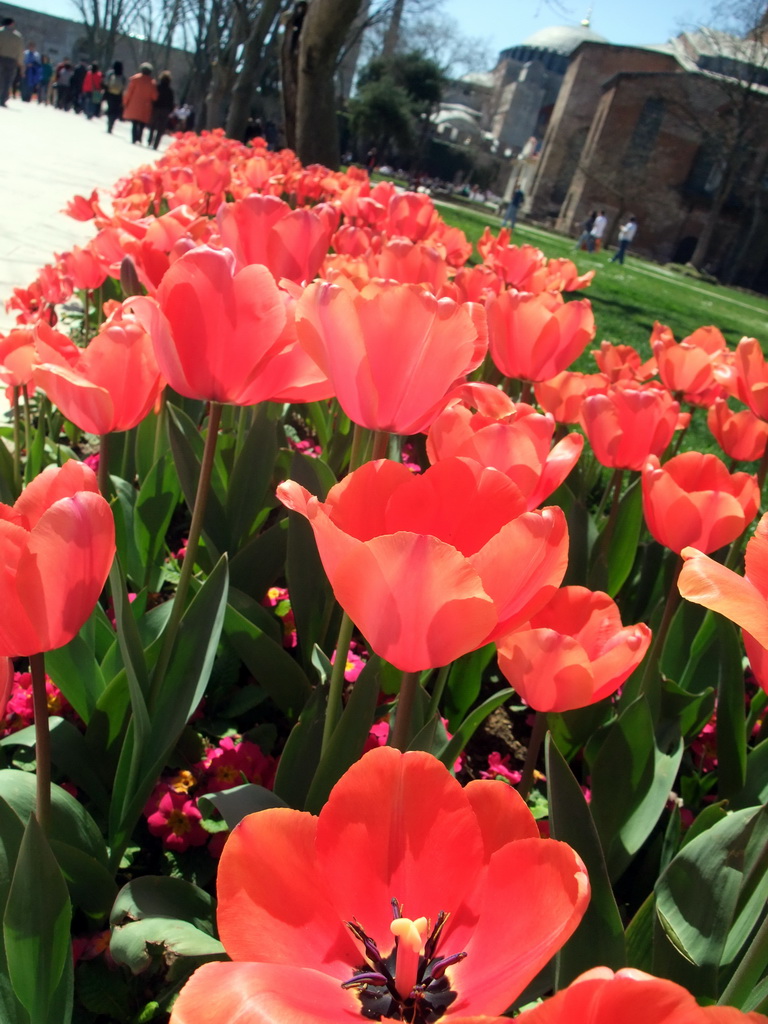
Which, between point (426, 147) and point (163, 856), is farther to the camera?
point (426, 147)

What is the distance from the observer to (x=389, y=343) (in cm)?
100

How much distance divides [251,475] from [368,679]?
2.74ft

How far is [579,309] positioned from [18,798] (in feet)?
4.88

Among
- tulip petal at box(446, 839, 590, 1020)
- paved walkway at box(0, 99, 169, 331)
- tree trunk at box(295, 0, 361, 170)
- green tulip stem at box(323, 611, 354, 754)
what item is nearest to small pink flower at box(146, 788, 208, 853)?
green tulip stem at box(323, 611, 354, 754)

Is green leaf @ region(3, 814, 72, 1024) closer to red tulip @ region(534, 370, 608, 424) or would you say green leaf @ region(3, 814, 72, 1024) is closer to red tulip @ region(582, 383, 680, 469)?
red tulip @ region(582, 383, 680, 469)

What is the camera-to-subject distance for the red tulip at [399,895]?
53 centimetres

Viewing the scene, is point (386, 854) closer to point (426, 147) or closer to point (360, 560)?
point (360, 560)

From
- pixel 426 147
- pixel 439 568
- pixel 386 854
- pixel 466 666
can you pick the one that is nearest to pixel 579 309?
pixel 466 666

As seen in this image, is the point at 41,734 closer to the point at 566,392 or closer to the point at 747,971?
the point at 747,971

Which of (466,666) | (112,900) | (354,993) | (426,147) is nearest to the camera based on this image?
(354,993)

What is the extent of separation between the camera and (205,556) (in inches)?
78.5

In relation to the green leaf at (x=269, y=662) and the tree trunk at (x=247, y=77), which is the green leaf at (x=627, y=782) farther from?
the tree trunk at (x=247, y=77)

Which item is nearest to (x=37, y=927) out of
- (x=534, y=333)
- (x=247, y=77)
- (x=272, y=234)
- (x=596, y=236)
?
(x=272, y=234)

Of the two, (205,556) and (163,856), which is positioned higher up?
(205,556)
